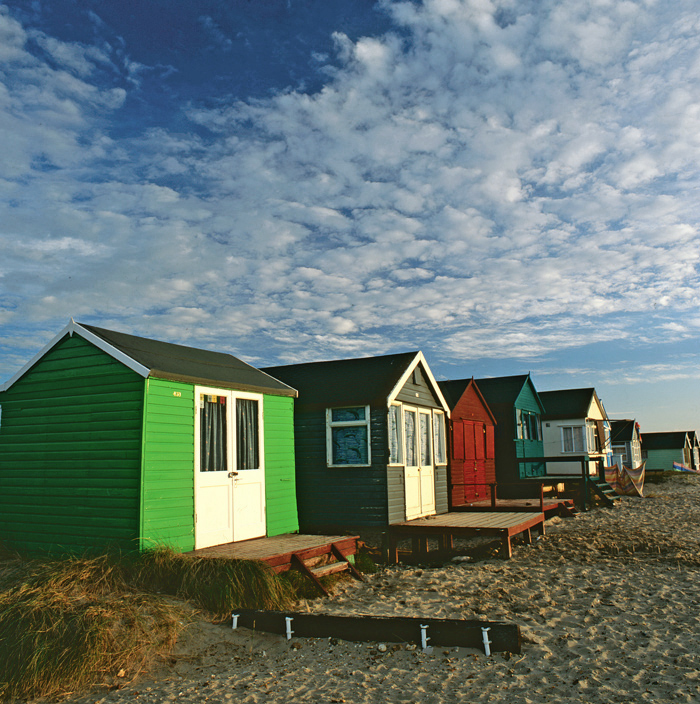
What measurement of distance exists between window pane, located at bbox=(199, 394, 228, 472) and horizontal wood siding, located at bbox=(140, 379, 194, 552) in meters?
0.28

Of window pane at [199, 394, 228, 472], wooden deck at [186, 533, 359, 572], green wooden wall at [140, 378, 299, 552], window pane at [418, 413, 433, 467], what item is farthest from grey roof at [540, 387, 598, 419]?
green wooden wall at [140, 378, 299, 552]

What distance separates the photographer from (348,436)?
12719 millimetres

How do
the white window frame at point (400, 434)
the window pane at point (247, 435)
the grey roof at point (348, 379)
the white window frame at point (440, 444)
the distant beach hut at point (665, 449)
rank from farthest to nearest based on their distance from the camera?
the distant beach hut at point (665, 449)
the white window frame at point (440, 444)
the white window frame at point (400, 434)
the grey roof at point (348, 379)
the window pane at point (247, 435)

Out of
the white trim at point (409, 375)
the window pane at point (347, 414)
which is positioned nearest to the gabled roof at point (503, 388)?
the white trim at point (409, 375)

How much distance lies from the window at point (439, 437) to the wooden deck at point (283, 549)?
5161 millimetres

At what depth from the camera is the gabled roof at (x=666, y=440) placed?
2046 inches

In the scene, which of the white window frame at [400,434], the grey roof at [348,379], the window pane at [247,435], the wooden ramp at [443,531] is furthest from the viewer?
the white window frame at [400,434]

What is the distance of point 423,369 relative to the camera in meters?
14.6

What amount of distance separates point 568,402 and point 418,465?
63.5 ft

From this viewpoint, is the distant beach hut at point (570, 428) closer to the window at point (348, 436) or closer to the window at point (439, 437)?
the window at point (439, 437)

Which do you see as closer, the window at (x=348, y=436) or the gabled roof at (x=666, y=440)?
the window at (x=348, y=436)

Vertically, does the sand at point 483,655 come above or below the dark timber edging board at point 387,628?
below

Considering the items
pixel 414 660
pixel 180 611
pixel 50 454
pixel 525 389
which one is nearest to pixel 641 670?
pixel 414 660

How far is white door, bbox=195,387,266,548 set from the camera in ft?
30.9
